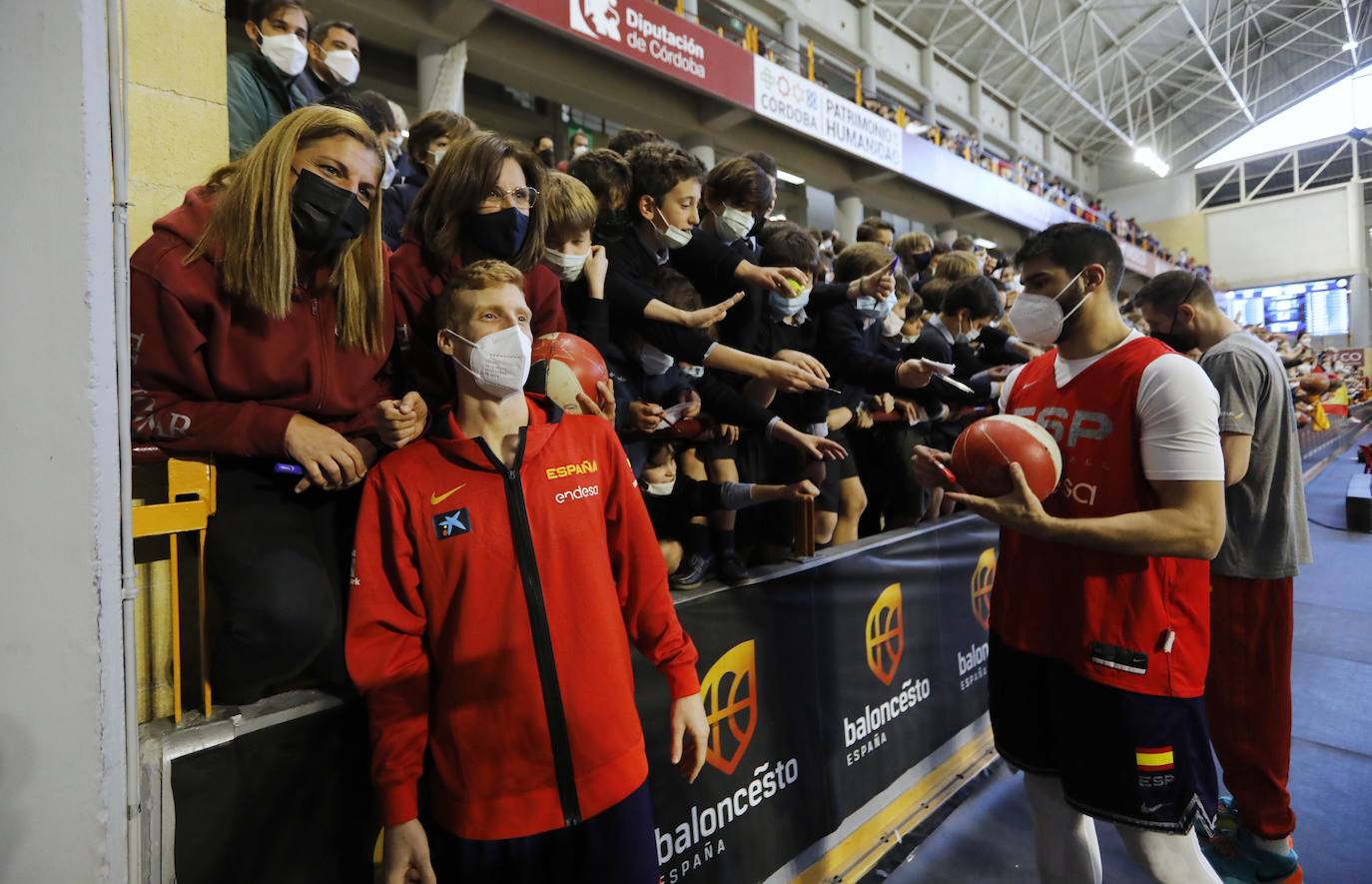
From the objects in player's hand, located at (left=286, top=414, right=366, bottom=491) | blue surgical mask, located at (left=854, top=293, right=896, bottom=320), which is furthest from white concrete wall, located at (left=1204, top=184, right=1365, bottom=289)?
player's hand, located at (left=286, top=414, right=366, bottom=491)

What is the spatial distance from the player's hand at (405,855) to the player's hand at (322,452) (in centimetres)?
71

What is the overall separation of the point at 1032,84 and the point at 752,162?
97.2ft

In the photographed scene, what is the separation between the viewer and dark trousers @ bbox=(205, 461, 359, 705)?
1437mm

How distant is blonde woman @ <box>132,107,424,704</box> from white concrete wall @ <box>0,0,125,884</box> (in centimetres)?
38

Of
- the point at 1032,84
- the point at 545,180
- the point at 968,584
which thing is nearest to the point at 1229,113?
the point at 1032,84

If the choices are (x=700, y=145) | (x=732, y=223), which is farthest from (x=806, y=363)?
(x=700, y=145)

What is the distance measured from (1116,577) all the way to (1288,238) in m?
38.1

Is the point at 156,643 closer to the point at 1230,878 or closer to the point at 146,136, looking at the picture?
Result: the point at 146,136

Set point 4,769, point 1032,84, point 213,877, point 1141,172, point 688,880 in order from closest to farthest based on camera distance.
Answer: point 4,769 < point 213,877 < point 688,880 < point 1032,84 < point 1141,172

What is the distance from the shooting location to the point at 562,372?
6.34 feet

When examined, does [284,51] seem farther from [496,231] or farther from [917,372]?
[917,372]

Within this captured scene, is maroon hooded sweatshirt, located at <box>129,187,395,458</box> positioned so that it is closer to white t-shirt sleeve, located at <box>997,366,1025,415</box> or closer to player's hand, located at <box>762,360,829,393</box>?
player's hand, located at <box>762,360,829,393</box>

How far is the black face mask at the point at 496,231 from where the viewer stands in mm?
1865

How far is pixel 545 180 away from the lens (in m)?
2.04
